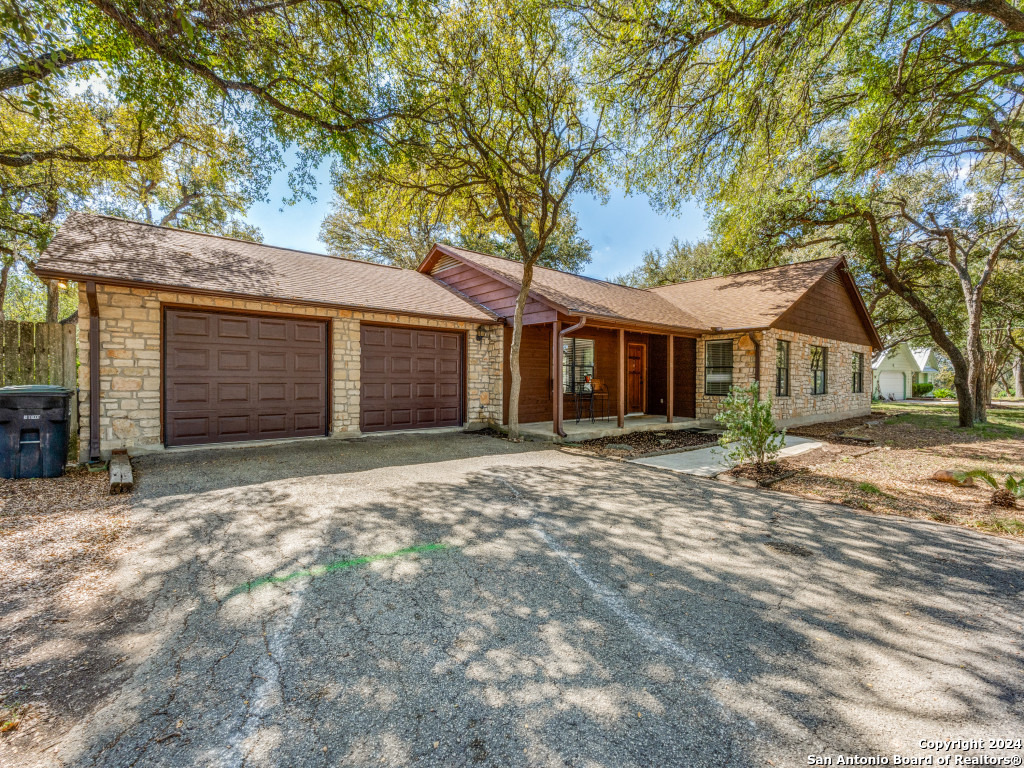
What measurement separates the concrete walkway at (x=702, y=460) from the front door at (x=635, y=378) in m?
4.20

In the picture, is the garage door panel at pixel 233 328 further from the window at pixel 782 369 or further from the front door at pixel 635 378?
the window at pixel 782 369

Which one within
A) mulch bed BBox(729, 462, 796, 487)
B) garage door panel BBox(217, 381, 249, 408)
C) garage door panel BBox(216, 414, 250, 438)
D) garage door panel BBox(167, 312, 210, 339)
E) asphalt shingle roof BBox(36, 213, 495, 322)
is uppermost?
asphalt shingle roof BBox(36, 213, 495, 322)

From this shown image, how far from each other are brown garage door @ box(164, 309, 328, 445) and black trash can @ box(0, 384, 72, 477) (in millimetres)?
1440

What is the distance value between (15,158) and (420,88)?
7.07 metres

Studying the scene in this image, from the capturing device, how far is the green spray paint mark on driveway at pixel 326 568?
292 centimetres

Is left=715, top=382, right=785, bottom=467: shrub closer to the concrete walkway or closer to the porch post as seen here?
the concrete walkway

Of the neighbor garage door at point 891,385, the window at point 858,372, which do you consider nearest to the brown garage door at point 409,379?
the window at point 858,372

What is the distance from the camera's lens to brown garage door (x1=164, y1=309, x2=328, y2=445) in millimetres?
6996

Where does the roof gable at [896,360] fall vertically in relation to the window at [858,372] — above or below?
above

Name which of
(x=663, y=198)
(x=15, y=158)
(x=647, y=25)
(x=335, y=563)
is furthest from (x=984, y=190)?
(x=15, y=158)

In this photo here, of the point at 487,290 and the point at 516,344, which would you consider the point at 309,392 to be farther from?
the point at 487,290

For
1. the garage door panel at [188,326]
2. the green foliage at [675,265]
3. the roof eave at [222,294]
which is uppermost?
the green foliage at [675,265]

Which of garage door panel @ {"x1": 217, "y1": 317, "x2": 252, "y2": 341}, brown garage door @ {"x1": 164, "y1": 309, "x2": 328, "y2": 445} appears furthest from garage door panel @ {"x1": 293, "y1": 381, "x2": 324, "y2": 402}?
garage door panel @ {"x1": 217, "y1": 317, "x2": 252, "y2": 341}

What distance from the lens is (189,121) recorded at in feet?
33.0
